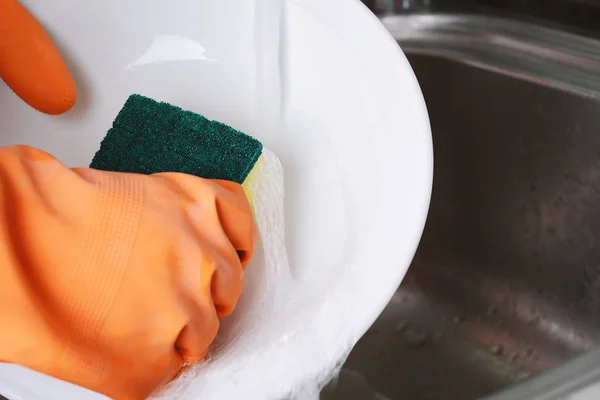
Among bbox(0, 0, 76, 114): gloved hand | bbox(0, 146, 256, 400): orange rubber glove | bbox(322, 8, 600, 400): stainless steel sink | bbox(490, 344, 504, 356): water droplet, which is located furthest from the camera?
bbox(490, 344, 504, 356): water droplet

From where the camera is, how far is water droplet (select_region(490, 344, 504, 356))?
834 mm

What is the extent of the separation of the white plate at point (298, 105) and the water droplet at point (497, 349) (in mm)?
458

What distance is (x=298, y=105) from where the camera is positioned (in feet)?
1.84

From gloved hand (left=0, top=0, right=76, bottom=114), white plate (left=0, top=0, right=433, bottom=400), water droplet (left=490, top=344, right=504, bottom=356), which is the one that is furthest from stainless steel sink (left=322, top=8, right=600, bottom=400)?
gloved hand (left=0, top=0, right=76, bottom=114)

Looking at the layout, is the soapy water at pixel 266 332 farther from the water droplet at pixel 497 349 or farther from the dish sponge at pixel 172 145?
the water droplet at pixel 497 349

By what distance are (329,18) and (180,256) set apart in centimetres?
26

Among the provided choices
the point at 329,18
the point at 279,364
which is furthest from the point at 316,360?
the point at 329,18

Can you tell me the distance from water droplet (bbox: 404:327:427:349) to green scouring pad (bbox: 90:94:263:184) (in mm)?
475

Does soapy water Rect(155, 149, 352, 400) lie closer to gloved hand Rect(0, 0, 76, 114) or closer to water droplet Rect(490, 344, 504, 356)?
gloved hand Rect(0, 0, 76, 114)

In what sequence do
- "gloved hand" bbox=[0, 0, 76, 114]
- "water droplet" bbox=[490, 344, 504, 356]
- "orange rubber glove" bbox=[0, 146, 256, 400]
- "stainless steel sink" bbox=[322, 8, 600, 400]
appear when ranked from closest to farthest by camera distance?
1. "orange rubber glove" bbox=[0, 146, 256, 400]
2. "gloved hand" bbox=[0, 0, 76, 114]
3. "stainless steel sink" bbox=[322, 8, 600, 400]
4. "water droplet" bbox=[490, 344, 504, 356]

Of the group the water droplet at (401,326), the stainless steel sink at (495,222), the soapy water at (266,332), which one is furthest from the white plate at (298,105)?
the water droplet at (401,326)

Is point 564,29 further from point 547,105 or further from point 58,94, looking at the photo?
point 58,94

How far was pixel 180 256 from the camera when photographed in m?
0.40

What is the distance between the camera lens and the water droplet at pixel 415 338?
33.7 inches
